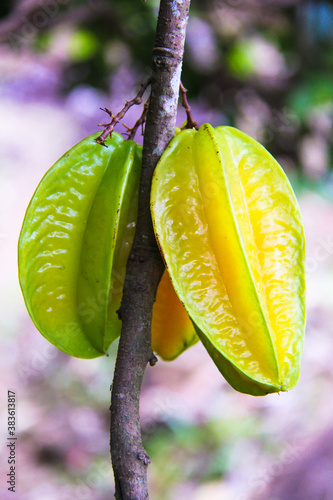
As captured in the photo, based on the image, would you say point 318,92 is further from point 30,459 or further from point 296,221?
point 30,459

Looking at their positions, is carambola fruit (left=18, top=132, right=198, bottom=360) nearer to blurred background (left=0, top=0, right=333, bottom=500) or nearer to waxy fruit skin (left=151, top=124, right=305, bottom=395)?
waxy fruit skin (left=151, top=124, right=305, bottom=395)

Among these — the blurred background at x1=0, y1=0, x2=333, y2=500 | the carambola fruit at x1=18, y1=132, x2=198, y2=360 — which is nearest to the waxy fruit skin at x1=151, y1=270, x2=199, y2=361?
the carambola fruit at x1=18, y1=132, x2=198, y2=360

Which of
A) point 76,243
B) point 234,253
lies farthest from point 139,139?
point 234,253

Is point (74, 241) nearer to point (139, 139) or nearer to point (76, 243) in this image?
point (76, 243)

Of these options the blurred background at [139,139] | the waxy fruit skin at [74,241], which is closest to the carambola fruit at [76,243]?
the waxy fruit skin at [74,241]

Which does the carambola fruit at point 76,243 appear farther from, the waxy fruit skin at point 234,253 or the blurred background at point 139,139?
the blurred background at point 139,139

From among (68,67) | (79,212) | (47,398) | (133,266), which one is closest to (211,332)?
(133,266)
